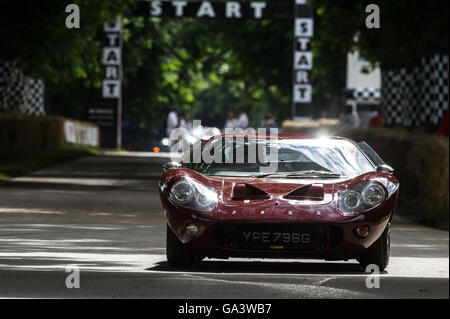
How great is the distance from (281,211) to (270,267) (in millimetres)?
561

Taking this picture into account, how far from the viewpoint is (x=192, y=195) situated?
681 cm

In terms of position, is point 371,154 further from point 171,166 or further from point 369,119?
point 369,119

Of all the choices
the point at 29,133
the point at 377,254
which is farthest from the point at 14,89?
the point at 377,254

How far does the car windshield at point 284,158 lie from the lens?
689 centimetres

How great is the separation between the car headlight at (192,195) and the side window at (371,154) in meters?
0.94

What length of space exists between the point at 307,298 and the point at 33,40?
716 inches

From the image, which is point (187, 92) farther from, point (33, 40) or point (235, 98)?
point (235, 98)

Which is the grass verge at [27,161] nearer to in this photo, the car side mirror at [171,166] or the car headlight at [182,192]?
the car side mirror at [171,166]

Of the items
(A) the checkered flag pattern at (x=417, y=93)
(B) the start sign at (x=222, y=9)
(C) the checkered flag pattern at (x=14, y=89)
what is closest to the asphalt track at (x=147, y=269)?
(A) the checkered flag pattern at (x=417, y=93)

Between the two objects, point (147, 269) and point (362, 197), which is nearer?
point (362, 197)

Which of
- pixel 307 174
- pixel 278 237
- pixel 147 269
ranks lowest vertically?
pixel 147 269

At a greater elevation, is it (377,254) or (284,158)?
(284,158)

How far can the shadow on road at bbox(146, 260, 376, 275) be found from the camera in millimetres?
6863
